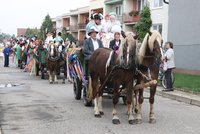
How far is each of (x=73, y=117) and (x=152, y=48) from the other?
2.70 meters

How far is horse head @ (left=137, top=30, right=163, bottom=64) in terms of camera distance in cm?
836

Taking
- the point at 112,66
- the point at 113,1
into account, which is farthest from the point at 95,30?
the point at 113,1

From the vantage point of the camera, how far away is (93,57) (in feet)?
33.6

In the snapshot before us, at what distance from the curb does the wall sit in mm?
10318

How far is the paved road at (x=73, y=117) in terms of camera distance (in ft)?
26.9

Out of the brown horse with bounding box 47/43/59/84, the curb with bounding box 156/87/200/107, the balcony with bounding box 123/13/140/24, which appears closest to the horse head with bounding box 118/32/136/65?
the curb with bounding box 156/87/200/107

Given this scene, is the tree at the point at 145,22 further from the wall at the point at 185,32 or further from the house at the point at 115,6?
the house at the point at 115,6

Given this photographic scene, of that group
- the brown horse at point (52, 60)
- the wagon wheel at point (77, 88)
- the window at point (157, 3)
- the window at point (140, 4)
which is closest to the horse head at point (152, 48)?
the wagon wheel at point (77, 88)

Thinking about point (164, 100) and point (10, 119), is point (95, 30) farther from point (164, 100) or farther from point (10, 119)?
point (164, 100)

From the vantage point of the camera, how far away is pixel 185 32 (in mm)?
28156

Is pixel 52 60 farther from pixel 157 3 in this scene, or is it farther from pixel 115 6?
pixel 115 6

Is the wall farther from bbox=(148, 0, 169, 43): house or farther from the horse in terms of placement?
the horse

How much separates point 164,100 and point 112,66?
5050mm

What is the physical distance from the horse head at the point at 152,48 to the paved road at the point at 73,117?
1552 mm
